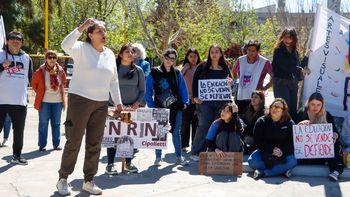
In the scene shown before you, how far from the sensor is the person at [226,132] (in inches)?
293

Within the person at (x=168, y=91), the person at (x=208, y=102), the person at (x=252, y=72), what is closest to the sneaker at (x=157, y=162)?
the person at (x=168, y=91)

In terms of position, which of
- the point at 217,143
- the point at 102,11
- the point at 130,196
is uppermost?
the point at 102,11

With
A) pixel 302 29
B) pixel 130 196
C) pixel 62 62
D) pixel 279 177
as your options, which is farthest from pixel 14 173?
pixel 62 62

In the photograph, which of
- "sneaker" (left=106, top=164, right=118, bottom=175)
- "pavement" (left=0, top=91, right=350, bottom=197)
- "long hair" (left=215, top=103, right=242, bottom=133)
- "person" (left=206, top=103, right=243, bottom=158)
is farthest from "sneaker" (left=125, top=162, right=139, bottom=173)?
"long hair" (left=215, top=103, right=242, bottom=133)

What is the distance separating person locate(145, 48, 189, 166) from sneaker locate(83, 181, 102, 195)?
191 cm

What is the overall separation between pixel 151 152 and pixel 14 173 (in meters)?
2.69

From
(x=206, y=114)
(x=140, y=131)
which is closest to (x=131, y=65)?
(x=140, y=131)

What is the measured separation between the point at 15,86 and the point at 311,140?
440 centimetres

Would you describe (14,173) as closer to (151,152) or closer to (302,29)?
(151,152)

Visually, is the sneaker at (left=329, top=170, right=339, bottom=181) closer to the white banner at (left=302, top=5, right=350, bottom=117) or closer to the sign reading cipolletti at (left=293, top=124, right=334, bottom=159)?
the sign reading cipolletti at (left=293, top=124, right=334, bottom=159)

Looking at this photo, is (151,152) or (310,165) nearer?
(310,165)

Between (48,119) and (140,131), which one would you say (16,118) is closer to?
(48,119)

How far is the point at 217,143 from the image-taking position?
747 centimetres

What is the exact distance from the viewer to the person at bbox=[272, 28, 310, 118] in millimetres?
8008
